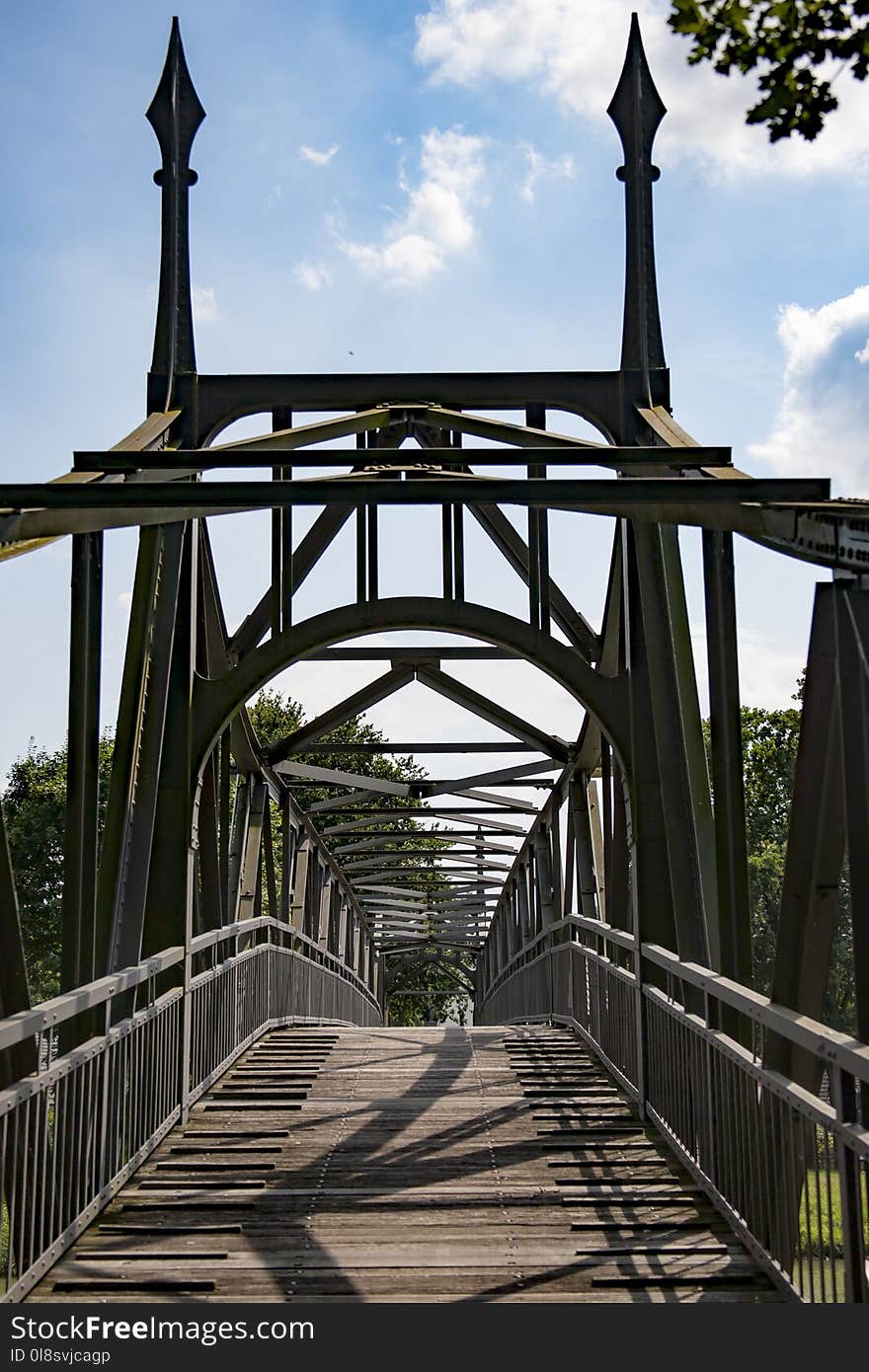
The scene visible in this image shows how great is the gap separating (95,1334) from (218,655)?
776 centimetres

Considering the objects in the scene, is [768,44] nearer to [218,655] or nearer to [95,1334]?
[95,1334]

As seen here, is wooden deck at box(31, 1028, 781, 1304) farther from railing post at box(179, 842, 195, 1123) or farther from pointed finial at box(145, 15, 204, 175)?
pointed finial at box(145, 15, 204, 175)

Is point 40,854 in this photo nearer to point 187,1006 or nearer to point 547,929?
point 547,929

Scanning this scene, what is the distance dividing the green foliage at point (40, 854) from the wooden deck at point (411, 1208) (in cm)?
3309

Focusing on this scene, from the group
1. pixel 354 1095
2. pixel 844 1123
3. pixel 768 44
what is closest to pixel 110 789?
pixel 354 1095

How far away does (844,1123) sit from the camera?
452 centimetres

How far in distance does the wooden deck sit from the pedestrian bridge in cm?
3

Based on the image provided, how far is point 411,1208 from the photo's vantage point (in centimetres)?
673

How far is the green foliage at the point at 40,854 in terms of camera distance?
143 ft

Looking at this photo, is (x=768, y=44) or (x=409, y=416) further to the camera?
(x=409, y=416)

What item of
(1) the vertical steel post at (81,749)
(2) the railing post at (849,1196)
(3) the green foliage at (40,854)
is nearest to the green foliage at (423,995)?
(3) the green foliage at (40,854)

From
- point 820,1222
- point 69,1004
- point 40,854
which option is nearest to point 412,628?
point 69,1004

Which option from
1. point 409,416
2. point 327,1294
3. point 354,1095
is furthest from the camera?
point 409,416

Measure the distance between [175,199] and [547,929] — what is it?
920 centimetres
